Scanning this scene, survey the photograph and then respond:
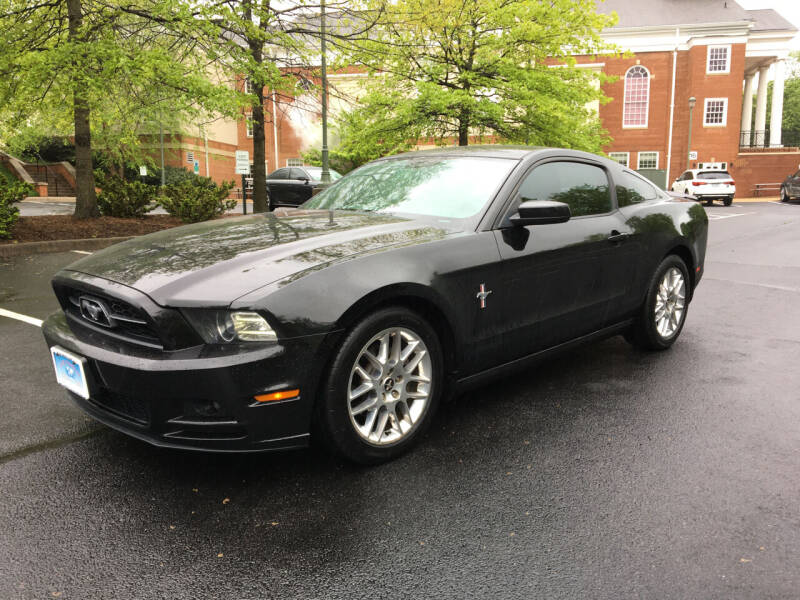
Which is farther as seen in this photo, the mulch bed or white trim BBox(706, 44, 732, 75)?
white trim BBox(706, 44, 732, 75)

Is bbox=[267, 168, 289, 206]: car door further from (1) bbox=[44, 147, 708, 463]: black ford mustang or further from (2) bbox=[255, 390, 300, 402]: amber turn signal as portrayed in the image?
(2) bbox=[255, 390, 300, 402]: amber turn signal

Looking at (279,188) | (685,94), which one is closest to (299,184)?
(279,188)

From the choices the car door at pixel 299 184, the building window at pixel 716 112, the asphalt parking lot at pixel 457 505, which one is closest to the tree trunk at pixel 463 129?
the car door at pixel 299 184

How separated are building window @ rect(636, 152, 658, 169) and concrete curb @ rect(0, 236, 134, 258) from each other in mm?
39098

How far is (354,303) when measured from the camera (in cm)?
291

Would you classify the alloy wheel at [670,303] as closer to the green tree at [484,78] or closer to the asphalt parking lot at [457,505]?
the asphalt parking lot at [457,505]

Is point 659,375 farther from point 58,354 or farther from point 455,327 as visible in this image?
point 58,354

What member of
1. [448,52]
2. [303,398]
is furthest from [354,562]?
[448,52]

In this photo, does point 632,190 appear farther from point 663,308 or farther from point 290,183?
point 290,183

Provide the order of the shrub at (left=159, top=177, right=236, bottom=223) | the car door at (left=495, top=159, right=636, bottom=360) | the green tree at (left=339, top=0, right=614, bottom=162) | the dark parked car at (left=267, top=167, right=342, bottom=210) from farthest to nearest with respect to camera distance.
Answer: the dark parked car at (left=267, top=167, right=342, bottom=210)
the green tree at (left=339, top=0, right=614, bottom=162)
the shrub at (left=159, top=177, right=236, bottom=223)
the car door at (left=495, top=159, right=636, bottom=360)

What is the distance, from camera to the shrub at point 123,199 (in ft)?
49.1

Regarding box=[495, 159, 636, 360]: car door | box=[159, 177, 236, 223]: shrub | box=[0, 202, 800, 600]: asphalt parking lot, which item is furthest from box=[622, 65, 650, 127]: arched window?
box=[0, 202, 800, 600]: asphalt parking lot

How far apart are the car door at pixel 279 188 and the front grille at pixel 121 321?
769 inches

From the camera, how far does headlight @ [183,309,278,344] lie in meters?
2.71
